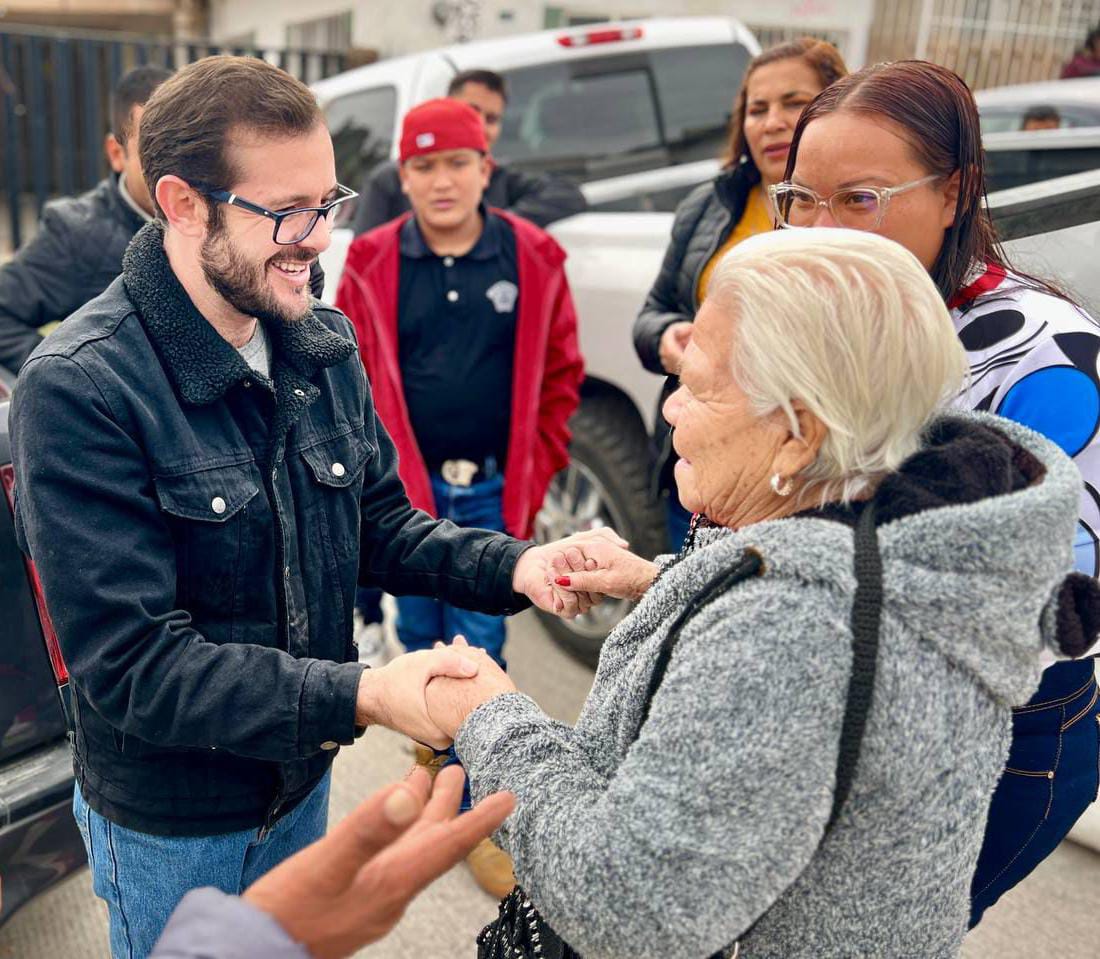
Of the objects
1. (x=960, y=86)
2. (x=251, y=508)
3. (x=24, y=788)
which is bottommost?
(x=24, y=788)

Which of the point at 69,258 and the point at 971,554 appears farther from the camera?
the point at 69,258

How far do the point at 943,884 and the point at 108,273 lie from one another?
3175 millimetres

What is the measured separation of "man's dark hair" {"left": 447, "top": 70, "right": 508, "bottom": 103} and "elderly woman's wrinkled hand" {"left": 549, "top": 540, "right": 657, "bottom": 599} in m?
3.34

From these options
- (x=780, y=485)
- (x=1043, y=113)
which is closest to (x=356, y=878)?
(x=780, y=485)

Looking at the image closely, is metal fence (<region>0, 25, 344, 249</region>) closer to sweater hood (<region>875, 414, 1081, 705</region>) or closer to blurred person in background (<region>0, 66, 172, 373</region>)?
blurred person in background (<region>0, 66, 172, 373</region>)

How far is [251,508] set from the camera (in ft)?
5.48

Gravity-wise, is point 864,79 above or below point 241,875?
above

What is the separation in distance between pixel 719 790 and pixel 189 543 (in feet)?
2.95

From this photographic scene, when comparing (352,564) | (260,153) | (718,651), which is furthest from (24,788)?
(718,651)

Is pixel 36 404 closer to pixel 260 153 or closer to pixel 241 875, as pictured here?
pixel 260 153

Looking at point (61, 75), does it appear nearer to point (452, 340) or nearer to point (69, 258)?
point (69, 258)

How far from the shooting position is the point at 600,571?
1.89 metres

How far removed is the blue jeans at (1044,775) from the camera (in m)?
1.78

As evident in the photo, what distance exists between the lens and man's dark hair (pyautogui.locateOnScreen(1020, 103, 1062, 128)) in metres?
4.52
